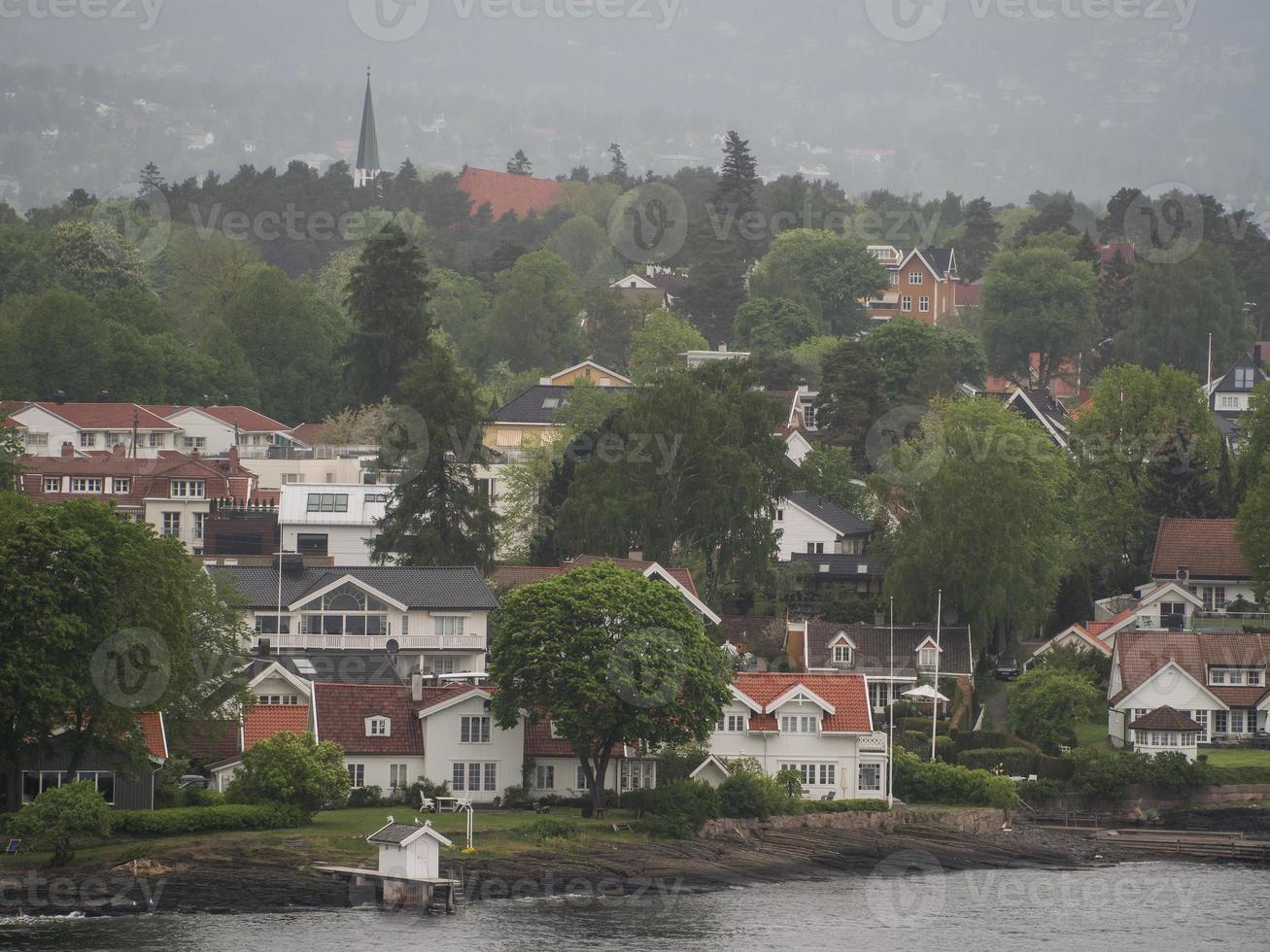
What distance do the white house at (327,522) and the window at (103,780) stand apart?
29049 millimetres

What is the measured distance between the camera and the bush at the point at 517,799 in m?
67.4

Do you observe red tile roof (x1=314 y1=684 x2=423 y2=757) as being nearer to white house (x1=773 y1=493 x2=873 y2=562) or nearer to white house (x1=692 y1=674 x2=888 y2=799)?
white house (x1=692 y1=674 x2=888 y2=799)

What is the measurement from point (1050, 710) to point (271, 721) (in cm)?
2398

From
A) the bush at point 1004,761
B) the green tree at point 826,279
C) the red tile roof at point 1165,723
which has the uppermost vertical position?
the green tree at point 826,279

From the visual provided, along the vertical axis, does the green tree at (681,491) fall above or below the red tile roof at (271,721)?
above

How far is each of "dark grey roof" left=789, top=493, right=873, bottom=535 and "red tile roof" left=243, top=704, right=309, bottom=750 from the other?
103ft

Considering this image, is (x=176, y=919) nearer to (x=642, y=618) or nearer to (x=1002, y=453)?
(x=642, y=618)

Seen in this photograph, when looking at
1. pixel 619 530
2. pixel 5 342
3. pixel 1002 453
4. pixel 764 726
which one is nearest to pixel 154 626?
pixel 764 726

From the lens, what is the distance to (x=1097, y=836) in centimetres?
7306

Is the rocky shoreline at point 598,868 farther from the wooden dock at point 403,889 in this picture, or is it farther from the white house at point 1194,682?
the white house at point 1194,682

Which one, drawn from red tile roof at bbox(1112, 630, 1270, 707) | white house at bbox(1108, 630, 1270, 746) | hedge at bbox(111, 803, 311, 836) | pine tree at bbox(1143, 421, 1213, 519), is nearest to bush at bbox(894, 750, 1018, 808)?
white house at bbox(1108, 630, 1270, 746)

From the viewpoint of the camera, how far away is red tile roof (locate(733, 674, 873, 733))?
7181 centimetres

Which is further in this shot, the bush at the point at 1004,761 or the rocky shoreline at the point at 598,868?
the bush at the point at 1004,761

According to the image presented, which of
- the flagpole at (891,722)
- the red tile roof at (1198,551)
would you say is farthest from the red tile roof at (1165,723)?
the red tile roof at (1198,551)
